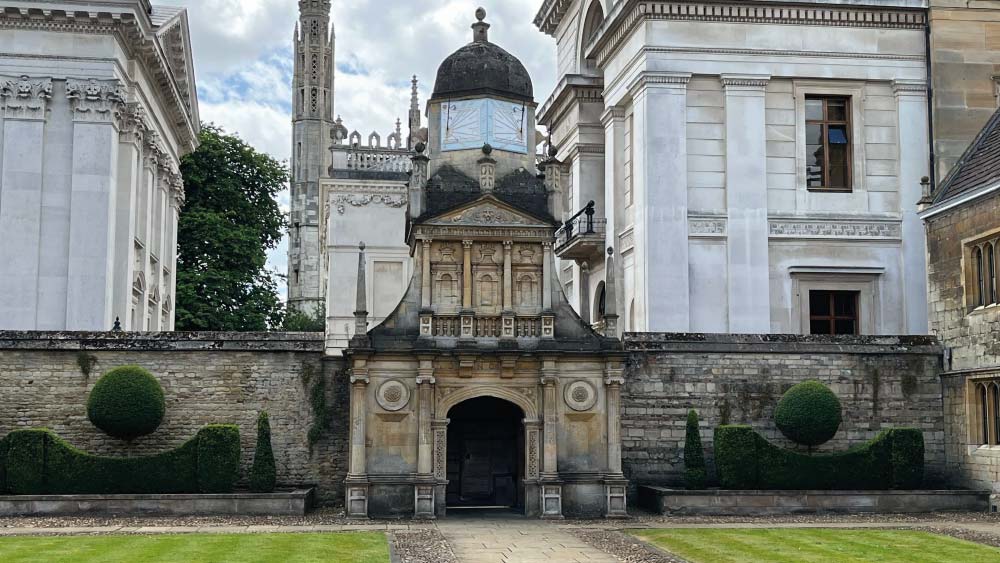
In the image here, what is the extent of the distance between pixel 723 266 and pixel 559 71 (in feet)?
53.5

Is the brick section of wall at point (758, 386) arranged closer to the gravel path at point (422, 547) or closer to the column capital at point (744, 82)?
the gravel path at point (422, 547)

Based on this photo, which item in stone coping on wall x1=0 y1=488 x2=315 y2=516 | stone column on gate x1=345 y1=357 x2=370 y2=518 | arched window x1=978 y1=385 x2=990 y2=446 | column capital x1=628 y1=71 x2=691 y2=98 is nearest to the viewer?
stone coping on wall x1=0 y1=488 x2=315 y2=516

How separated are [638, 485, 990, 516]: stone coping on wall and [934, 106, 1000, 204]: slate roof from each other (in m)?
7.09

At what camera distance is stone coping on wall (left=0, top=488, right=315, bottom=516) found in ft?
78.8

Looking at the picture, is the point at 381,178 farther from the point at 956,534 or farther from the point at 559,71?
the point at 956,534

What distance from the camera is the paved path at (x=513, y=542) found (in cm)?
1856

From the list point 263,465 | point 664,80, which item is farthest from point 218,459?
point 664,80

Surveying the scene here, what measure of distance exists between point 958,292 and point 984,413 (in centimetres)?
292

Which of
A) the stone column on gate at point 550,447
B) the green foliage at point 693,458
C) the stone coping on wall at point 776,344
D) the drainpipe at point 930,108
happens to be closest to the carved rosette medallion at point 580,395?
the stone column on gate at point 550,447

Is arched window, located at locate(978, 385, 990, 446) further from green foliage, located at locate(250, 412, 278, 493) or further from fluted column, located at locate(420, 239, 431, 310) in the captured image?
green foliage, located at locate(250, 412, 278, 493)

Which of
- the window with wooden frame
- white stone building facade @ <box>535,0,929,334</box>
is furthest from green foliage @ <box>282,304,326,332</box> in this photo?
the window with wooden frame

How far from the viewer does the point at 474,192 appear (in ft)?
85.8

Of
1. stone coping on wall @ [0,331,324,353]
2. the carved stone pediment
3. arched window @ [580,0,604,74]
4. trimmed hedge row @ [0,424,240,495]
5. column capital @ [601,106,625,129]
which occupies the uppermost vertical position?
arched window @ [580,0,604,74]

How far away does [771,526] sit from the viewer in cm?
2314
